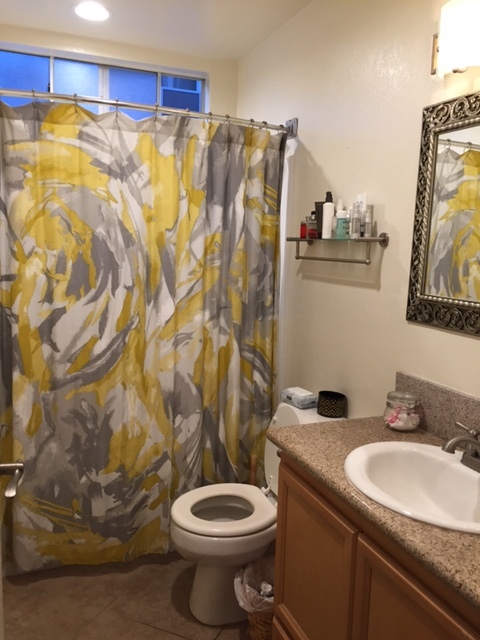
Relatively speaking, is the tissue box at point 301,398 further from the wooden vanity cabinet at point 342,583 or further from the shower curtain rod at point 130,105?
the shower curtain rod at point 130,105

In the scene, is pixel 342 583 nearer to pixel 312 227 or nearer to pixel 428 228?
pixel 428 228

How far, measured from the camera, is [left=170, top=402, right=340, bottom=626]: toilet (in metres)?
1.95

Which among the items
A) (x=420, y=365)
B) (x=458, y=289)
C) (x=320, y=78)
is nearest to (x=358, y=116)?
(x=320, y=78)

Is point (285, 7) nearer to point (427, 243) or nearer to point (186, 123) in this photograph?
point (186, 123)

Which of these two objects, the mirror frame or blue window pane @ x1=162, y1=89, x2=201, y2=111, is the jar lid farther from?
blue window pane @ x1=162, y1=89, x2=201, y2=111

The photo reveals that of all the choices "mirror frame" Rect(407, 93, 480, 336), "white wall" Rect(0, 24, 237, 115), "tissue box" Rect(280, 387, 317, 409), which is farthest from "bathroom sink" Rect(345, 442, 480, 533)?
"white wall" Rect(0, 24, 237, 115)

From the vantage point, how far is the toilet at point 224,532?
6.38ft

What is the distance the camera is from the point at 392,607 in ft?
3.81

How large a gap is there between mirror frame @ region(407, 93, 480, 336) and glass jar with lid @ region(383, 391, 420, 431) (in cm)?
26

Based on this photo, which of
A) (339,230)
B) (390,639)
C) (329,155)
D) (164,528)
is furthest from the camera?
(164,528)

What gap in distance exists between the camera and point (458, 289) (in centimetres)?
159

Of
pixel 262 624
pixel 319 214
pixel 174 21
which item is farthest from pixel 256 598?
pixel 174 21

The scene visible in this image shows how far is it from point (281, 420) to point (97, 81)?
220 cm

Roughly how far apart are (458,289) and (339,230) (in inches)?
22.6
